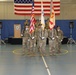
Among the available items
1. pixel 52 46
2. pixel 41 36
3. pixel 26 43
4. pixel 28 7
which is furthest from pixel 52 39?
pixel 28 7

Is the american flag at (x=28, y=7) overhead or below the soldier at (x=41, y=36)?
overhead

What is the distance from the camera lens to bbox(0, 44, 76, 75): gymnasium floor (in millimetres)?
11041

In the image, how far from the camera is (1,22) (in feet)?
72.0

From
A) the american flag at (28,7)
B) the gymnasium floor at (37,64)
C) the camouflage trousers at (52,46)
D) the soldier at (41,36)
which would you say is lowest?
the gymnasium floor at (37,64)

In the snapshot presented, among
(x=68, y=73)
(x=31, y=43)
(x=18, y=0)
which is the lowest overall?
(x=68, y=73)

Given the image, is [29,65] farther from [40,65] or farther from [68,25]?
[68,25]

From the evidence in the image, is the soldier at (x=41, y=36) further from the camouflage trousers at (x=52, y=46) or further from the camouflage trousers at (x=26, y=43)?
the camouflage trousers at (x=26, y=43)

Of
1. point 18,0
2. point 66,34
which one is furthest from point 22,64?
point 66,34

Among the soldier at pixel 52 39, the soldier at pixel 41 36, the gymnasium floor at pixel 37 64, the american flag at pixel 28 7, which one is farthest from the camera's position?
the american flag at pixel 28 7

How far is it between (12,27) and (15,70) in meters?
11.5

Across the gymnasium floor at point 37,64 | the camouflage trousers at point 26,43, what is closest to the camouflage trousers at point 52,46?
the gymnasium floor at point 37,64

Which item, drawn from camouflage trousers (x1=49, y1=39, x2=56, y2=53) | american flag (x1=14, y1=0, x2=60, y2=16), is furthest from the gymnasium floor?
american flag (x1=14, y1=0, x2=60, y2=16)

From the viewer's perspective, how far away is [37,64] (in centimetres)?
1281

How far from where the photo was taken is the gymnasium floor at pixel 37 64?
11041 mm
